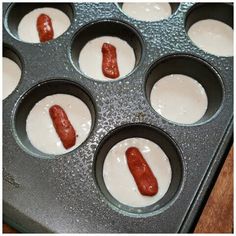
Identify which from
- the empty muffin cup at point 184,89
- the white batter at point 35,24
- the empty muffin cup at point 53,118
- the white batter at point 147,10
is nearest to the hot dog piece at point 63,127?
the empty muffin cup at point 53,118

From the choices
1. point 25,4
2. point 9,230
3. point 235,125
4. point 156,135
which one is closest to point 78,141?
point 156,135

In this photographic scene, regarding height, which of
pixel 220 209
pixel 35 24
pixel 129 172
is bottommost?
pixel 220 209

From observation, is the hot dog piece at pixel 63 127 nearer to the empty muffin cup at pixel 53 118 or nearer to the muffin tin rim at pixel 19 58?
the empty muffin cup at pixel 53 118

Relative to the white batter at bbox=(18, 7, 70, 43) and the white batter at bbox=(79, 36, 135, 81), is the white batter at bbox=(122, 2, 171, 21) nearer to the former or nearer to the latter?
the white batter at bbox=(79, 36, 135, 81)

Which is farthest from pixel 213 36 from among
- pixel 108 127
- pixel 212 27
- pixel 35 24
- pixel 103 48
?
pixel 35 24

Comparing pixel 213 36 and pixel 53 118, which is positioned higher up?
pixel 213 36

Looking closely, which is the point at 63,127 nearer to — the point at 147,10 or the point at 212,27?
the point at 147,10

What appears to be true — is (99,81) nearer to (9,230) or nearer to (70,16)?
(70,16)
